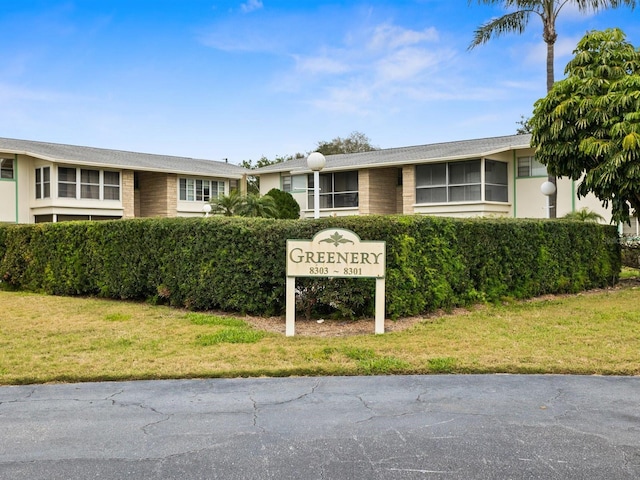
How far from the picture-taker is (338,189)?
32.0 m

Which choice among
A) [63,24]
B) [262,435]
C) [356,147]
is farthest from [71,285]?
[356,147]

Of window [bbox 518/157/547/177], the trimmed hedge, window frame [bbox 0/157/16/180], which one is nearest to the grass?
the trimmed hedge

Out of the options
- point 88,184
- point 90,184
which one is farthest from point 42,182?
point 90,184

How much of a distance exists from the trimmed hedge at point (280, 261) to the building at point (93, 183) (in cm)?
1508

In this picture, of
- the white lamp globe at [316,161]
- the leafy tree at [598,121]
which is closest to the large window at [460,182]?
the leafy tree at [598,121]

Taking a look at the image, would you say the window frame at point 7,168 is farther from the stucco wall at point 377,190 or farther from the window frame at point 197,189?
the stucco wall at point 377,190

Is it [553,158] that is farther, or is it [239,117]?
[239,117]

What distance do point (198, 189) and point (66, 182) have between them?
7.76m

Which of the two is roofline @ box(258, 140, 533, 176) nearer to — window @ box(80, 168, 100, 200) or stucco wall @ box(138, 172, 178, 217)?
stucco wall @ box(138, 172, 178, 217)

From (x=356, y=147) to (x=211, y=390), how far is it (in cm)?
5136

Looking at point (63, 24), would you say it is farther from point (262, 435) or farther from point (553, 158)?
point (262, 435)

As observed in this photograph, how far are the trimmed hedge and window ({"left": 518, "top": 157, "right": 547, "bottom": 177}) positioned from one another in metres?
13.5

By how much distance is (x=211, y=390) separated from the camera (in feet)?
18.1

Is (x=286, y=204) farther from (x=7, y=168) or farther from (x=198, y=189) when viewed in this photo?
(x=7, y=168)
